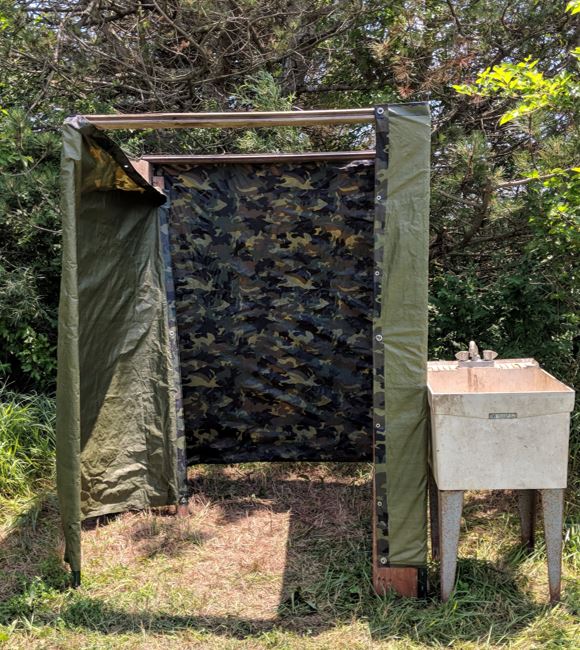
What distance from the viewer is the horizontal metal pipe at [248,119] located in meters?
2.62

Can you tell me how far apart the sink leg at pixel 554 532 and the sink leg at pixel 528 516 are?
1.41 feet

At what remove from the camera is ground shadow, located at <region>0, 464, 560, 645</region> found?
2600mm

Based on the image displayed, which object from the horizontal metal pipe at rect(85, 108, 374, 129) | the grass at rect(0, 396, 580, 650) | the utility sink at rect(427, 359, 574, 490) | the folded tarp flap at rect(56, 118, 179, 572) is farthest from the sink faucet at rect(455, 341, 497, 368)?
the folded tarp flap at rect(56, 118, 179, 572)

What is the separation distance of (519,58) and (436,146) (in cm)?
92

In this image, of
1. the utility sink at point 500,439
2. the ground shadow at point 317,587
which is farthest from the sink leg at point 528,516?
the utility sink at point 500,439

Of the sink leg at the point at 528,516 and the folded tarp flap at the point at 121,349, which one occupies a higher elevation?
the folded tarp flap at the point at 121,349

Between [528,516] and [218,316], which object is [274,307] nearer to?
[218,316]

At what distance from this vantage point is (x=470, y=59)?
4.46 metres

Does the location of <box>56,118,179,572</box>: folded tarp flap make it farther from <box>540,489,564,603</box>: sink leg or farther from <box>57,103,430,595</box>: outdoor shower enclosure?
<box>540,489,564,603</box>: sink leg

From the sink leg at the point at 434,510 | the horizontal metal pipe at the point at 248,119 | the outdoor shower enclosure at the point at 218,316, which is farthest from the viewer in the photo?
the outdoor shower enclosure at the point at 218,316

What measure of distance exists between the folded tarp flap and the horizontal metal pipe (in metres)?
0.14

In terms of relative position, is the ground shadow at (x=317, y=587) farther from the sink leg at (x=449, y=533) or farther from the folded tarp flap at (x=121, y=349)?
the folded tarp flap at (x=121, y=349)

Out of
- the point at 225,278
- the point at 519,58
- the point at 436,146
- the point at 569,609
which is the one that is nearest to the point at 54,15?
the point at 225,278

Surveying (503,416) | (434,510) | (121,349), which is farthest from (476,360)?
(121,349)
